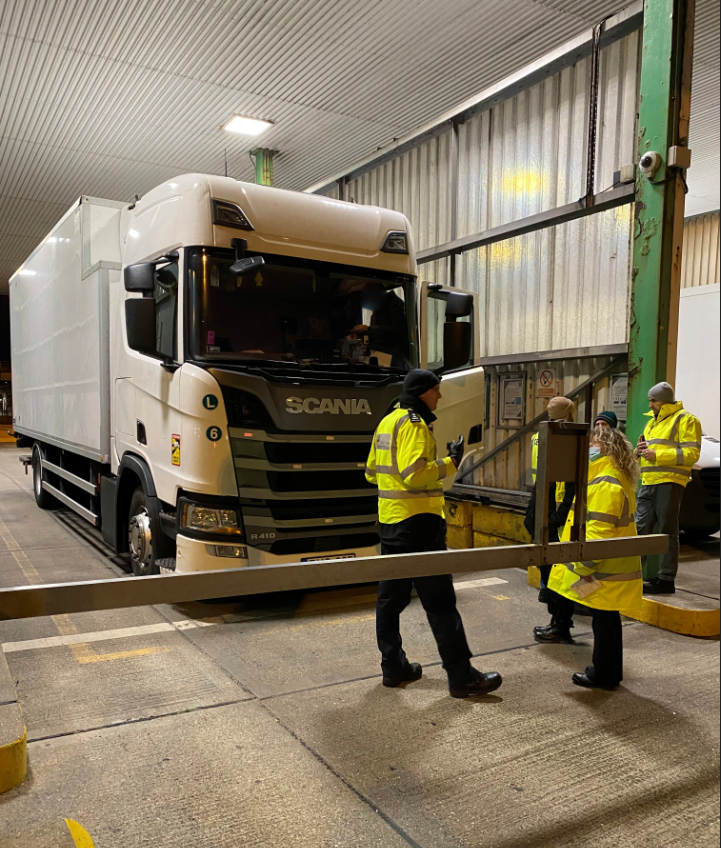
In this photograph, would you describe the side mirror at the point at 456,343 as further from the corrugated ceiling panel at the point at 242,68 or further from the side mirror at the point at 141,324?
the corrugated ceiling panel at the point at 242,68

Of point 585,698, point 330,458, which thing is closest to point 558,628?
point 585,698

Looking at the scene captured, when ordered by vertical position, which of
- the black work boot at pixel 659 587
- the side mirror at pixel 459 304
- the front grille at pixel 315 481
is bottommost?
the black work boot at pixel 659 587

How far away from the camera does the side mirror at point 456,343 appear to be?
5.88 metres

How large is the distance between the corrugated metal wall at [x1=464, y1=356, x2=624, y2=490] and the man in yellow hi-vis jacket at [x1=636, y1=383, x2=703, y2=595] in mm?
764

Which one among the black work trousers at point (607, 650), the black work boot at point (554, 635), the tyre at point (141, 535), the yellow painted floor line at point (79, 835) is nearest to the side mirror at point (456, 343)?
the black work boot at point (554, 635)

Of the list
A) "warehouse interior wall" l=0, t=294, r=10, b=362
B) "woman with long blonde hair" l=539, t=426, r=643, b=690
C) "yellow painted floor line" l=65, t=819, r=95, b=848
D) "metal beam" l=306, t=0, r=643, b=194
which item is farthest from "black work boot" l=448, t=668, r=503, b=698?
"warehouse interior wall" l=0, t=294, r=10, b=362

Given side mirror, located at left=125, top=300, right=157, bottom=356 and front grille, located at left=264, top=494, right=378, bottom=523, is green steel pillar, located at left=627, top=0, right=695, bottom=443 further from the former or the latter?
side mirror, located at left=125, top=300, right=157, bottom=356

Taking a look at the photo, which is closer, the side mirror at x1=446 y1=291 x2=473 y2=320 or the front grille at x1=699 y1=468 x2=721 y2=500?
the side mirror at x1=446 y1=291 x2=473 y2=320

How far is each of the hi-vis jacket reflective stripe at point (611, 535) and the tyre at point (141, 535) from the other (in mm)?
3201

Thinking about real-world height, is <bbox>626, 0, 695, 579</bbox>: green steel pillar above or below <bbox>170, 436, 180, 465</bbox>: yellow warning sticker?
above

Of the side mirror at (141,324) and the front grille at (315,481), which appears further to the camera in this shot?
the front grille at (315,481)

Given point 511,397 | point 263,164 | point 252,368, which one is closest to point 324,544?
point 252,368

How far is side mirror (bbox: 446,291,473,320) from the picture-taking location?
19.2 feet

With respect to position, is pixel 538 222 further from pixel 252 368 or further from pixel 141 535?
pixel 141 535
